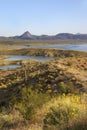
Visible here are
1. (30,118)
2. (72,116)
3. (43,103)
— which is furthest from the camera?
(43,103)

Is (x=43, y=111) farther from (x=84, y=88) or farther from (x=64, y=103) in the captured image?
(x=84, y=88)

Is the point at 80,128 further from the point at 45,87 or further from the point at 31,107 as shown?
the point at 45,87

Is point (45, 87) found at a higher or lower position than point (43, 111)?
lower

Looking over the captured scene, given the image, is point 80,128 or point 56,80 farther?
point 56,80

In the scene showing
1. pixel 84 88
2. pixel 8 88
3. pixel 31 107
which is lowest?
pixel 8 88

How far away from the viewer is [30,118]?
8617mm

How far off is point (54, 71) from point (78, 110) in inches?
679

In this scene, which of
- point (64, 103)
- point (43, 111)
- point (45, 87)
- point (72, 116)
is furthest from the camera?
point (45, 87)

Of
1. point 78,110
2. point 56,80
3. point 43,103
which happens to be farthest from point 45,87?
point 78,110

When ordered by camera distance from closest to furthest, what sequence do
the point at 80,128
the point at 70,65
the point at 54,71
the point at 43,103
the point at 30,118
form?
the point at 80,128 < the point at 30,118 < the point at 43,103 < the point at 54,71 < the point at 70,65

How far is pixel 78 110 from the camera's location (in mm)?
7320

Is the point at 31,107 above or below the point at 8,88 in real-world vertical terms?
above


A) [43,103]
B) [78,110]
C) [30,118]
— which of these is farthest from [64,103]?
[43,103]

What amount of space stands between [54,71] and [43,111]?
15289 millimetres
